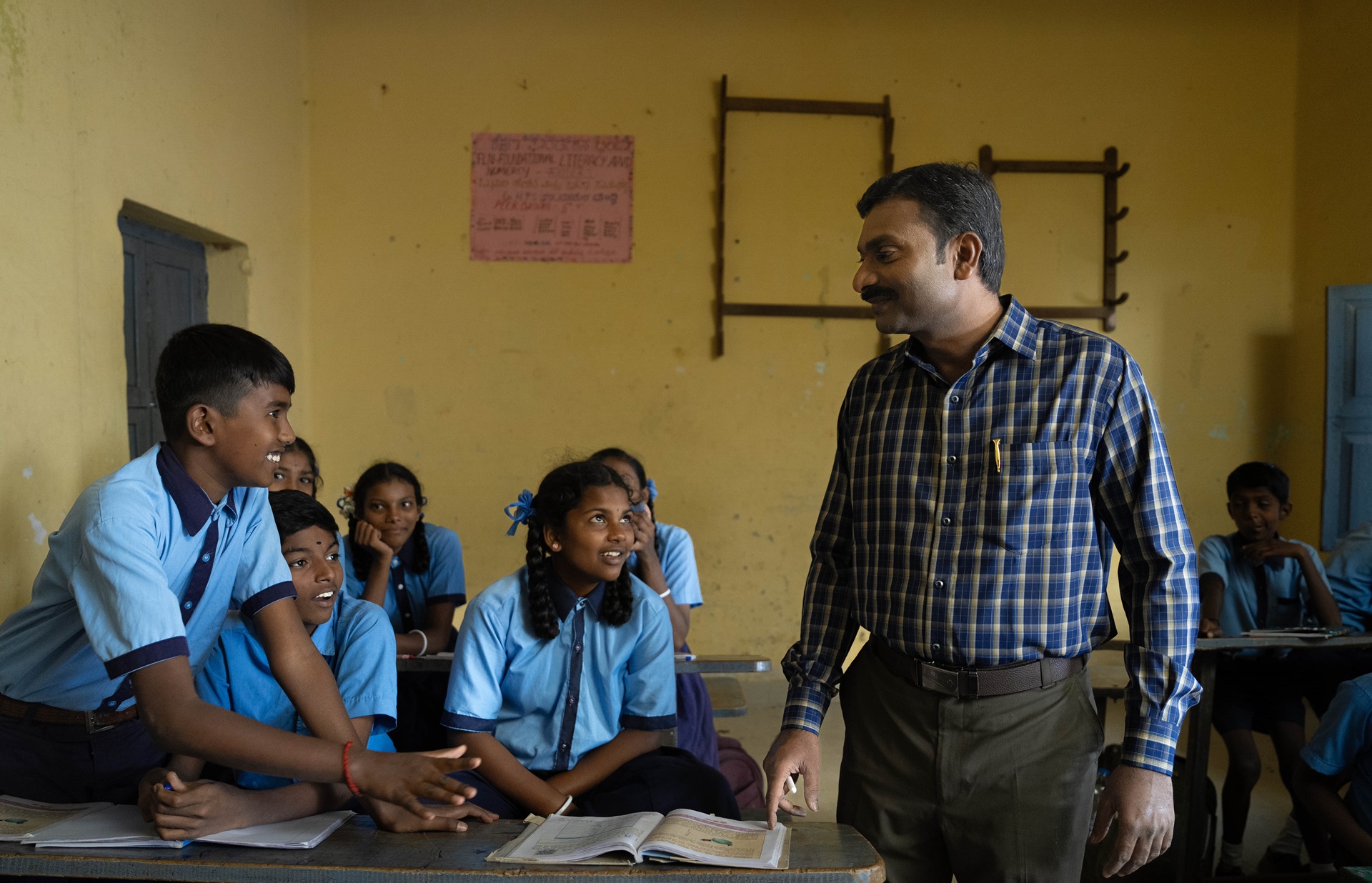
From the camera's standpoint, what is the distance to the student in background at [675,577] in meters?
2.77

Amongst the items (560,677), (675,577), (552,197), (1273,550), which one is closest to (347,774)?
(560,677)

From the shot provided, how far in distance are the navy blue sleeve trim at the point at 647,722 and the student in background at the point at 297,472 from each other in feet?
4.13

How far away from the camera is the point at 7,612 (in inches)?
99.8

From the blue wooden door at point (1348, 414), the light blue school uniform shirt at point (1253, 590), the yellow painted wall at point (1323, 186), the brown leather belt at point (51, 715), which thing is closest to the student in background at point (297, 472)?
the brown leather belt at point (51, 715)

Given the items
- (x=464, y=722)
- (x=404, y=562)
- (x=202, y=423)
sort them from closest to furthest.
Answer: (x=202, y=423), (x=464, y=722), (x=404, y=562)

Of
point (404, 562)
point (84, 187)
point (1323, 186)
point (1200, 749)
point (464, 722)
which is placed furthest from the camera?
point (1323, 186)

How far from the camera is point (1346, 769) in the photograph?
7.11ft

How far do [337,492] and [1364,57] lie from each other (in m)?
4.95

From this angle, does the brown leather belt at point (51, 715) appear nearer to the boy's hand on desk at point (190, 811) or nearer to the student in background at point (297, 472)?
the boy's hand on desk at point (190, 811)

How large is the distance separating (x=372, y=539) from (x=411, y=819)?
168 centimetres

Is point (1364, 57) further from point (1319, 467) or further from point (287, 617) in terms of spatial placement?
point (287, 617)

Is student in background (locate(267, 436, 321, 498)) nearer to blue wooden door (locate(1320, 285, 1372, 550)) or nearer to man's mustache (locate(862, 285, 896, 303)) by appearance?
man's mustache (locate(862, 285, 896, 303))

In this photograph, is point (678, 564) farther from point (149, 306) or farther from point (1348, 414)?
point (1348, 414)

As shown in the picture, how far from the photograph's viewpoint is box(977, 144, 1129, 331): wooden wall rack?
4.76 m
